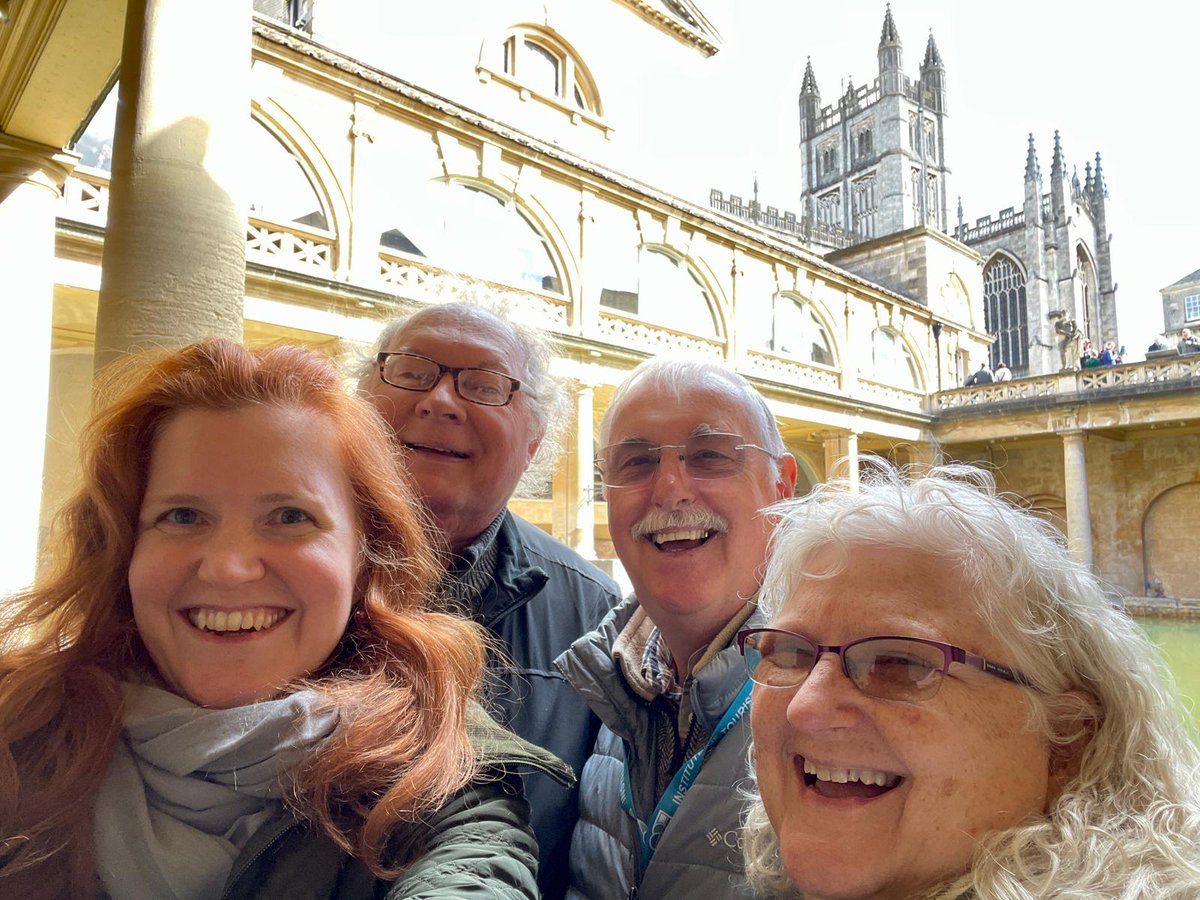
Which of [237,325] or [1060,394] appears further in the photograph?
[1060,394]

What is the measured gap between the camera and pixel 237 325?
2650 millimetres

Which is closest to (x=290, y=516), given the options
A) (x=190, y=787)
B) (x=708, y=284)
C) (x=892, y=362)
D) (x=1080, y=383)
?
(x=190, y=787)

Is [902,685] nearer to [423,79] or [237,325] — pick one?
[237,325]

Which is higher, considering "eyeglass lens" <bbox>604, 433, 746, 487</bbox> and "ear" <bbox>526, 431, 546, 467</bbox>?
"ear" <bbox>526, 431, 546, 467</bbox>

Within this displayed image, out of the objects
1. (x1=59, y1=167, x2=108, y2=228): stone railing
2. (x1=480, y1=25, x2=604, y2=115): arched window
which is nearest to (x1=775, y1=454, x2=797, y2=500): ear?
(x1=59, y1=167, x2=108, y2=228): stone railing

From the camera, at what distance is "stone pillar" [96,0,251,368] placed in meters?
2.52

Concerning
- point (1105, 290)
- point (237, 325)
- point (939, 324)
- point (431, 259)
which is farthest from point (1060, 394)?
point (1105, 290)

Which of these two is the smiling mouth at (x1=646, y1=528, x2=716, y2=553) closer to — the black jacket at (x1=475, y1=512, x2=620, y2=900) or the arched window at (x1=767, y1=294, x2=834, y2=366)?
the black jacket at (x1=475, y1=512, x2=620, y2=900)

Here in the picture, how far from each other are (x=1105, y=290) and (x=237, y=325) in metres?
52.7

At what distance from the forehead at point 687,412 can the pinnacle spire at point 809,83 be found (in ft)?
182

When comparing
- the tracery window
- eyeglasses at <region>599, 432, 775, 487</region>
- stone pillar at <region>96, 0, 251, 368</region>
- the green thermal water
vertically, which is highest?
the tracery window

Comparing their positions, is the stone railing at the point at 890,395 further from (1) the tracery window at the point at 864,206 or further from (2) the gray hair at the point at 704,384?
(1) the tracery window at the point at 864,206

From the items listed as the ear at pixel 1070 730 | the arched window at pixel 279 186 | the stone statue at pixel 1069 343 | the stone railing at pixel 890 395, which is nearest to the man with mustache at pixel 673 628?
the ear at pixel 1070 730

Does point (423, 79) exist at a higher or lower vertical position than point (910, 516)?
higher
